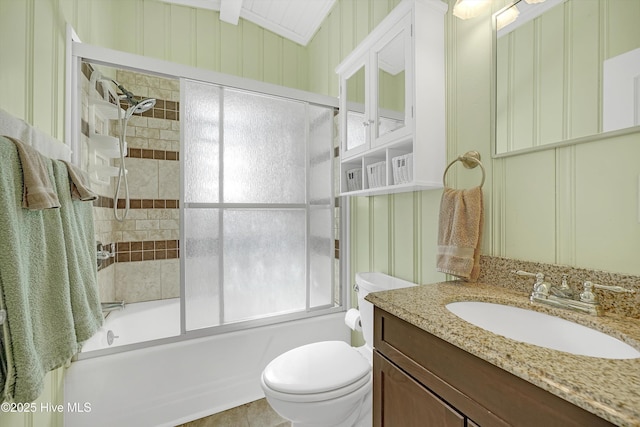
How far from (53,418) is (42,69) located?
1562 millimetres

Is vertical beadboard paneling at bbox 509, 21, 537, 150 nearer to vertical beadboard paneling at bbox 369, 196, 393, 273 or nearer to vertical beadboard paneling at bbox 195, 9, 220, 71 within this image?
vertical beadboard paneling at bbox 369, 196, 393, 273

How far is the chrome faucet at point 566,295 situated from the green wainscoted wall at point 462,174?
0.24 ft

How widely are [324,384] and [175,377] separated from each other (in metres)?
0.94

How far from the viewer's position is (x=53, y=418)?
1.27 metres

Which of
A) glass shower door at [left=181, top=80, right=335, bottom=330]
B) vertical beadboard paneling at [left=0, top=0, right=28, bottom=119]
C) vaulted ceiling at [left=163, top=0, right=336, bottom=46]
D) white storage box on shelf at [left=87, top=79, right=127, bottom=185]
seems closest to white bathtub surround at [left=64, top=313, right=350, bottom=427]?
glass shower door at [left=181, top=80, right=335, bottom=330]

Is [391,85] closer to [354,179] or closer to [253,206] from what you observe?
[354,179]

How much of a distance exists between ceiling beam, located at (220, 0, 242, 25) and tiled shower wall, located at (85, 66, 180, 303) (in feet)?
2.65

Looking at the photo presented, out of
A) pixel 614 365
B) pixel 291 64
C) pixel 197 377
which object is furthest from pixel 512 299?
pixel 291 64

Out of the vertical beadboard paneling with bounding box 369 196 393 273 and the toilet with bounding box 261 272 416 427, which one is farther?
the vertical beadboard paneling with bounding box 369 196 393 273

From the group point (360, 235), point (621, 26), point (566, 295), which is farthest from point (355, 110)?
point (566, 295)

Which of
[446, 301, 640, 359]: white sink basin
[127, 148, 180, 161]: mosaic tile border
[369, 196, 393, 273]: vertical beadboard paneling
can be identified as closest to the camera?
[446, 301, 640, 359]: white sink basin

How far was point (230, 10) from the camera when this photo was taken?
239 cm

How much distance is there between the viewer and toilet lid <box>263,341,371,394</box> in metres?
1.17

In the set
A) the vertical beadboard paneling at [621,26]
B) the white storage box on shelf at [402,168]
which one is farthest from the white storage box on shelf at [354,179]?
the vertical beadboard paneling at [621,26]
